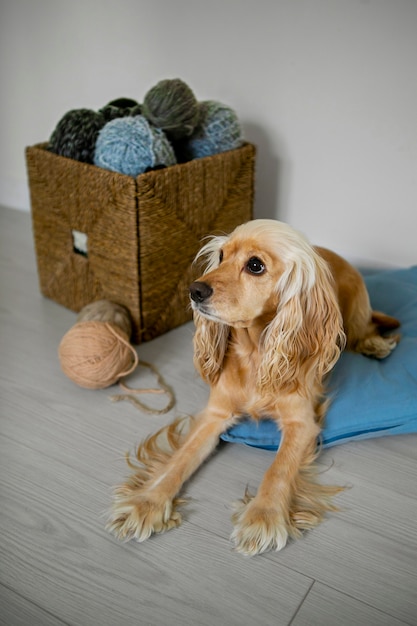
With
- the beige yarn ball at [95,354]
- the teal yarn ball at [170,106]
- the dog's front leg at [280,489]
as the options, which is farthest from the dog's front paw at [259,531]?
the teal yarn ball at [170,106]

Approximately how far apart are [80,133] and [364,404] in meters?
1.16

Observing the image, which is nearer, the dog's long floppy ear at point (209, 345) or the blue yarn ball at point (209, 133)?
the dog's long floppy ear at point (209, 345)

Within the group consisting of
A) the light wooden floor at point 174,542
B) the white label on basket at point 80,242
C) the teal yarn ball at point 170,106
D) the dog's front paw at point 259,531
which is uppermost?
the teal yarn ball at point 170,106

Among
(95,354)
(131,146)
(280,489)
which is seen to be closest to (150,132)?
(131,146)

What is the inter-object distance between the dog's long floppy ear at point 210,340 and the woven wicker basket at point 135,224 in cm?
35

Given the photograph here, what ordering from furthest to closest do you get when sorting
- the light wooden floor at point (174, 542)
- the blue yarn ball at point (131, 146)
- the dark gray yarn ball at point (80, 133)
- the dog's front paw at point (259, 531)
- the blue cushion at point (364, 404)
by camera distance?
the dark gray yarn ball at point (80, 133) → the blue yarn ball at point (131, 146) → the blue cushion at point (364, 404) → the dog's front paw at point (259, 531) → the light wooden floor at point (174, 542)

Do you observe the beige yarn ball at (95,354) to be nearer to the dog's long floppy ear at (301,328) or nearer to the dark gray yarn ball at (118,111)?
A: the dog's long floppy ear at (301,328)

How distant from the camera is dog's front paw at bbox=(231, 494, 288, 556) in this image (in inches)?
49.7

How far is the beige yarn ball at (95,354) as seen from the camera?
174 centimetres

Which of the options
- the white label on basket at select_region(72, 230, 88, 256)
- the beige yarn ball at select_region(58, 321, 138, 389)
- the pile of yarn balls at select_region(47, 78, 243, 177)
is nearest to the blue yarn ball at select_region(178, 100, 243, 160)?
the pile of yarn balls at select_region(47, 78, 243, 177)

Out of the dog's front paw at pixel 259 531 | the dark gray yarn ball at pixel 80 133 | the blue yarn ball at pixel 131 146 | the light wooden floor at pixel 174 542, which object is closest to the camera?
the light wooden floor at pixel 174 542

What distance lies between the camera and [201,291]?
129 centimetres

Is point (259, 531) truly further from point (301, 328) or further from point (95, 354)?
point (95, 354)

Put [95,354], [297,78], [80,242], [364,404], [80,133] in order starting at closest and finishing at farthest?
[364,404] → [95,354] → [80,133] → [80,242] → [297,78]
